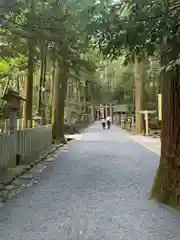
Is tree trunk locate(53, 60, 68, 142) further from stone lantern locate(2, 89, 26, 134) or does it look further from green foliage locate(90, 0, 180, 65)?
green foliage locate(90, 0, 180, 65)

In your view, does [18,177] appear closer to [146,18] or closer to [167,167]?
[167,167]

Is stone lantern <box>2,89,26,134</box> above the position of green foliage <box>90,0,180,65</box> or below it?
below

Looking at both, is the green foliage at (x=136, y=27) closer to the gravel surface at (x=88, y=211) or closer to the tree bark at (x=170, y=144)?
the tree bark at (x=170, y=144)

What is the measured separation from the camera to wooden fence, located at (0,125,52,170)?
810cm

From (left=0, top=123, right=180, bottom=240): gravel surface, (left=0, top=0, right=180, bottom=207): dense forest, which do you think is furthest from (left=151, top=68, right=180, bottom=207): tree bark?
(left=0, top=123, right=180, bottom=240): gravel surface

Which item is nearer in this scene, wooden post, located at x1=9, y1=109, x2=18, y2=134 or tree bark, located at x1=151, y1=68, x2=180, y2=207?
tree bark, located at x1=151, y1=68, x2=180, y2=207

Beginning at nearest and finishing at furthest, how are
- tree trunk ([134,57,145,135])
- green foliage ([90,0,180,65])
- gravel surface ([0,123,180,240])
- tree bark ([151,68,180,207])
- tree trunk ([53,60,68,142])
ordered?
1. gravel surface ([0,123,180,240])
2. green foliage ([90,0,180,65])
3. tree bark ([151,68,180,207])
4. tree trunk ([53,60,68,142])
5. tree trunk ([134,57,145,135])

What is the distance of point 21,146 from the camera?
996 cm

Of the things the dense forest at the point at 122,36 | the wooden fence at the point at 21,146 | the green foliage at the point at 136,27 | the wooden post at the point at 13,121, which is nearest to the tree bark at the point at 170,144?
the dense forest at the point at 122,36

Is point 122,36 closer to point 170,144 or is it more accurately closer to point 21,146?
point 170,144

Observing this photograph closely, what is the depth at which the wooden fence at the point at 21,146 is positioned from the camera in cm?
810

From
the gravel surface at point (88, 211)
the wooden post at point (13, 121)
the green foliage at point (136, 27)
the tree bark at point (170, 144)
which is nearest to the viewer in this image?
the gravel surface at point (88, 211)


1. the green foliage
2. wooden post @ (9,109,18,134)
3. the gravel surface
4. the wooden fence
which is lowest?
the gravel surface

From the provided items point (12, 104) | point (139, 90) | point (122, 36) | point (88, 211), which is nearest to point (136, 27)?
point (122, 36)
